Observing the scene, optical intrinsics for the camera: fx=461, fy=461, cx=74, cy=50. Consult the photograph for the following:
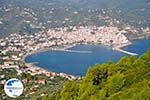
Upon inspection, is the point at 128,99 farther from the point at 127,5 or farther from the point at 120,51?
the point at 127,5

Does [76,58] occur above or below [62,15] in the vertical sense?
below

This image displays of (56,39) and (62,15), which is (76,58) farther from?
(62,15)

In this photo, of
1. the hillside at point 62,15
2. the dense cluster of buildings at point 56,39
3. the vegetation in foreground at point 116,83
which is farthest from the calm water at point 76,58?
the vegetation in foreground at point 116,83

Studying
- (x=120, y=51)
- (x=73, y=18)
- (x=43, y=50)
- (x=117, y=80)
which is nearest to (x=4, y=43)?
(x=43, y=50)

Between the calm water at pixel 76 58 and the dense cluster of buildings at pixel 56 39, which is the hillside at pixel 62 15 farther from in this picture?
the calm water at pixel 76 58

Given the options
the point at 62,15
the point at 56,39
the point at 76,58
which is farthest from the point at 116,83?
the point at 62,15

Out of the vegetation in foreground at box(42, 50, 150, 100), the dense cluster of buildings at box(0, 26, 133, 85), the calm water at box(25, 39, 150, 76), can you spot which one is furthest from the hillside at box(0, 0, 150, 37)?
the vegetation in foreground at box(42, 50, 150, 100)
